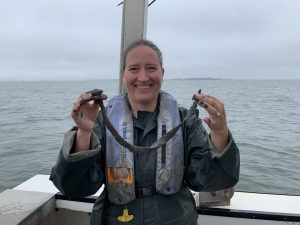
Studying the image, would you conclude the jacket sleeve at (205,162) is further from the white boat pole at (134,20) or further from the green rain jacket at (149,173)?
the white boat pole at (134,20)

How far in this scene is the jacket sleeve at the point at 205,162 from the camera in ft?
6.66

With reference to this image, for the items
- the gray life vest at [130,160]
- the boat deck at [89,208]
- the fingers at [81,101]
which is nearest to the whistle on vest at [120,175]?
the gray life vest at [130,160]

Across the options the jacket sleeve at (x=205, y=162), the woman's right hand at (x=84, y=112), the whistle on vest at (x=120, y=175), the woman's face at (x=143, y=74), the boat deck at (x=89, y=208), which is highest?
the woman's face at (x=143, y=74)

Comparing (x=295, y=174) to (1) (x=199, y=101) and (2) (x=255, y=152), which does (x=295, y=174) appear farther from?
(1) (x=199, y=101)

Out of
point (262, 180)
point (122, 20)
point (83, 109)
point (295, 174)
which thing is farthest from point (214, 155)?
point (295, 174)

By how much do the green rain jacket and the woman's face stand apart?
0.18m

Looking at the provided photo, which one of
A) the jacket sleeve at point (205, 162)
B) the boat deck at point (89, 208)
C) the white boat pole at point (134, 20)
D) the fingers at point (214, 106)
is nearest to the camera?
the fingers at point (214, 106)

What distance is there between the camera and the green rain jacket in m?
2.03

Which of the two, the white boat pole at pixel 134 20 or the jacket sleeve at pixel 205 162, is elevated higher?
the white boat pole at pixel 134 20

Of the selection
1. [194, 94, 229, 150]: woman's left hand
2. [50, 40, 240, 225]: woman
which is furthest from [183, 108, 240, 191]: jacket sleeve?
[194, 94, 229, 150]: woman's left hand

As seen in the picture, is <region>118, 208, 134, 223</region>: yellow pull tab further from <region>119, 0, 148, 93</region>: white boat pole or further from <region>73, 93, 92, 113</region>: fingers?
<region>119, 0, 148, 93</region>: white boat pole

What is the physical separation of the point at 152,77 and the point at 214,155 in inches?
22.8

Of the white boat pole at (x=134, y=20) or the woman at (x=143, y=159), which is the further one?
the white boat pole at (x=134, y=20)

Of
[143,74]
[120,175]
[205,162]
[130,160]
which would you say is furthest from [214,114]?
[120,175]
